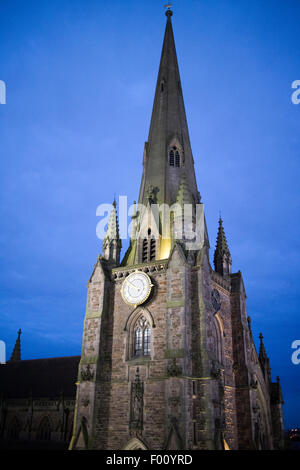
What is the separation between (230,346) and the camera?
1126 inches

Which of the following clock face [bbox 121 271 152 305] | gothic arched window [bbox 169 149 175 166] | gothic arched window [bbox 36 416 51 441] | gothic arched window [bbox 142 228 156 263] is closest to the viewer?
clock face [bbox 121 271 152 305]

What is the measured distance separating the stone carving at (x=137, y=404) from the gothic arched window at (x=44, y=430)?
529 inches

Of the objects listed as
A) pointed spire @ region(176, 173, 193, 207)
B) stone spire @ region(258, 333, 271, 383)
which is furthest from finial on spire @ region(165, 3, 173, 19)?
stone spire @ region(258, 333, 271, 383)

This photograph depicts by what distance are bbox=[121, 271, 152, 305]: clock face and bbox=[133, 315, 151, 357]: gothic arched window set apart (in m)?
1.25

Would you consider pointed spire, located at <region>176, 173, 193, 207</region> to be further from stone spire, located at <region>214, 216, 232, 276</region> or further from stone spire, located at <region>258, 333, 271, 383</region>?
stone spire, located at <region>258, 333, 271, 383</region>

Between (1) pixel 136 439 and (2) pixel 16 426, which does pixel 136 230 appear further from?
(2) pixel 16 426

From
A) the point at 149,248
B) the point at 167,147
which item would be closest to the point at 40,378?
the point at 149,248

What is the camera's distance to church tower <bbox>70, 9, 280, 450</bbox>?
2273 cm

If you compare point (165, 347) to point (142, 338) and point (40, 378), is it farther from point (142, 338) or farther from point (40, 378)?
point (40, 378)

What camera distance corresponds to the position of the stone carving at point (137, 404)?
23517 millimetres

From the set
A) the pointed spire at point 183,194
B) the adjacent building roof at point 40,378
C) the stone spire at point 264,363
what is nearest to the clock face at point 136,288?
the pointed spire at point 183,194

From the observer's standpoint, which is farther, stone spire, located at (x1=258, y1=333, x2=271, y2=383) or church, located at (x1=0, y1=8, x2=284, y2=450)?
stone spire, located at (x1=258, y1=333, x2=271, y2=383)

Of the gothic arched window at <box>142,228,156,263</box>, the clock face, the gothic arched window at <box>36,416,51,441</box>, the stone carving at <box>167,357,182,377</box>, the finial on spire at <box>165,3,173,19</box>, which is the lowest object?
the gothic arched window at <box>36,416,51,441</box>

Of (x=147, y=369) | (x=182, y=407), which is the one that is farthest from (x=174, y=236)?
(x=182, y=407)
